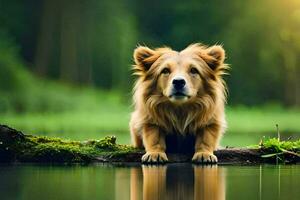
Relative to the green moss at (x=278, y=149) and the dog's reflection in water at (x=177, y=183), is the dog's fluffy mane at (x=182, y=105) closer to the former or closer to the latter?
the green moss at (x=278, y=149)

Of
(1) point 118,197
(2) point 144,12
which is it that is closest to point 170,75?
(1) point 118,197

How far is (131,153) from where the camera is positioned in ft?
29.0

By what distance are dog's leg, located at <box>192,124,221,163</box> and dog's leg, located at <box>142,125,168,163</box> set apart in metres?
0.27

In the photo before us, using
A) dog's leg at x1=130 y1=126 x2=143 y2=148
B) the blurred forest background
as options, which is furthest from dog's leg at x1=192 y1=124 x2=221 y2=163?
the blurred forest background

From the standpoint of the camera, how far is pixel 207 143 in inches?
346

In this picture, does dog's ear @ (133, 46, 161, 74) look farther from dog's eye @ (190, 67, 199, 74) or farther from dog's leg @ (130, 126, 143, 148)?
dog's leg @ (130, 126, 143, 148)

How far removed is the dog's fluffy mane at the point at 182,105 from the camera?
9062 mm

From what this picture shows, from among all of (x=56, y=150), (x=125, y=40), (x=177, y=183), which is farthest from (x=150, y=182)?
(x=125, y=40)

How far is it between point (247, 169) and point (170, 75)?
104cm

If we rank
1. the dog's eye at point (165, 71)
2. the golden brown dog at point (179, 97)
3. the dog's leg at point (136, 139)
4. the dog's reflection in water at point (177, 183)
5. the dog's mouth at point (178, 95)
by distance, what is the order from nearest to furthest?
1. the dog's reflection in water at point (177, 183)
2. the dog's mouth at point (178, 95)
3. the golden brown dog at point (179, 97)
4. the dog's eye at point (165, 71)
5. the dog's leg at point (136, 139)

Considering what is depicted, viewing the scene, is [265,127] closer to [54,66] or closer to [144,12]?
[54,66]

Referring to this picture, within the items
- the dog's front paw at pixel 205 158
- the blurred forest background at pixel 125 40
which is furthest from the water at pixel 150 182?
the blurred forest background at pixel 125 40

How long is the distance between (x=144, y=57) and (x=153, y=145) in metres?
0.91

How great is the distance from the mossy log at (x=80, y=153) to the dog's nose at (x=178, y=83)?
59 centimetres
